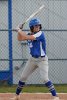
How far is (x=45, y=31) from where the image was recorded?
47.0ft

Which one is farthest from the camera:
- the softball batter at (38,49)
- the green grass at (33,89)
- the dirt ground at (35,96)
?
the green grass at (33,89)

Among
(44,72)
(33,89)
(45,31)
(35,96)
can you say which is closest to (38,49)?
(44,72)

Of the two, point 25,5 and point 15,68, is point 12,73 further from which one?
point 25,5

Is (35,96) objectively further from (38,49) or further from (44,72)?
(38,49)

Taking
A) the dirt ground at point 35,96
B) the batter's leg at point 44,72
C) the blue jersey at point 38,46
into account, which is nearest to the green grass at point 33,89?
the dirt ground at point 35,96

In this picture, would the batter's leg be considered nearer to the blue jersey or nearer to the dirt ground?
the blue jersey

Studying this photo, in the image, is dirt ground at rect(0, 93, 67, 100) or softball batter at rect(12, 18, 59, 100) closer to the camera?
softball batter at rect(12, 18, 59, 100)

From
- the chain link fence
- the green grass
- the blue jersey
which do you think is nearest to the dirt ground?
the green grass

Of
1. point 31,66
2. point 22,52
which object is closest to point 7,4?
point 22,52

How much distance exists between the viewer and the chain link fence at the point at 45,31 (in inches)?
566

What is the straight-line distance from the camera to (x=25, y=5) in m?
14.5

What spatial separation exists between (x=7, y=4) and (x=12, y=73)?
A: 6.74 feet

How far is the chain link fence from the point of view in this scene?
47.1 ft

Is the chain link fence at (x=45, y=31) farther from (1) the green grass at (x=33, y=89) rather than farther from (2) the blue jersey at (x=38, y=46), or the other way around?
(2) the blue jersey at (x=38, y=46)
